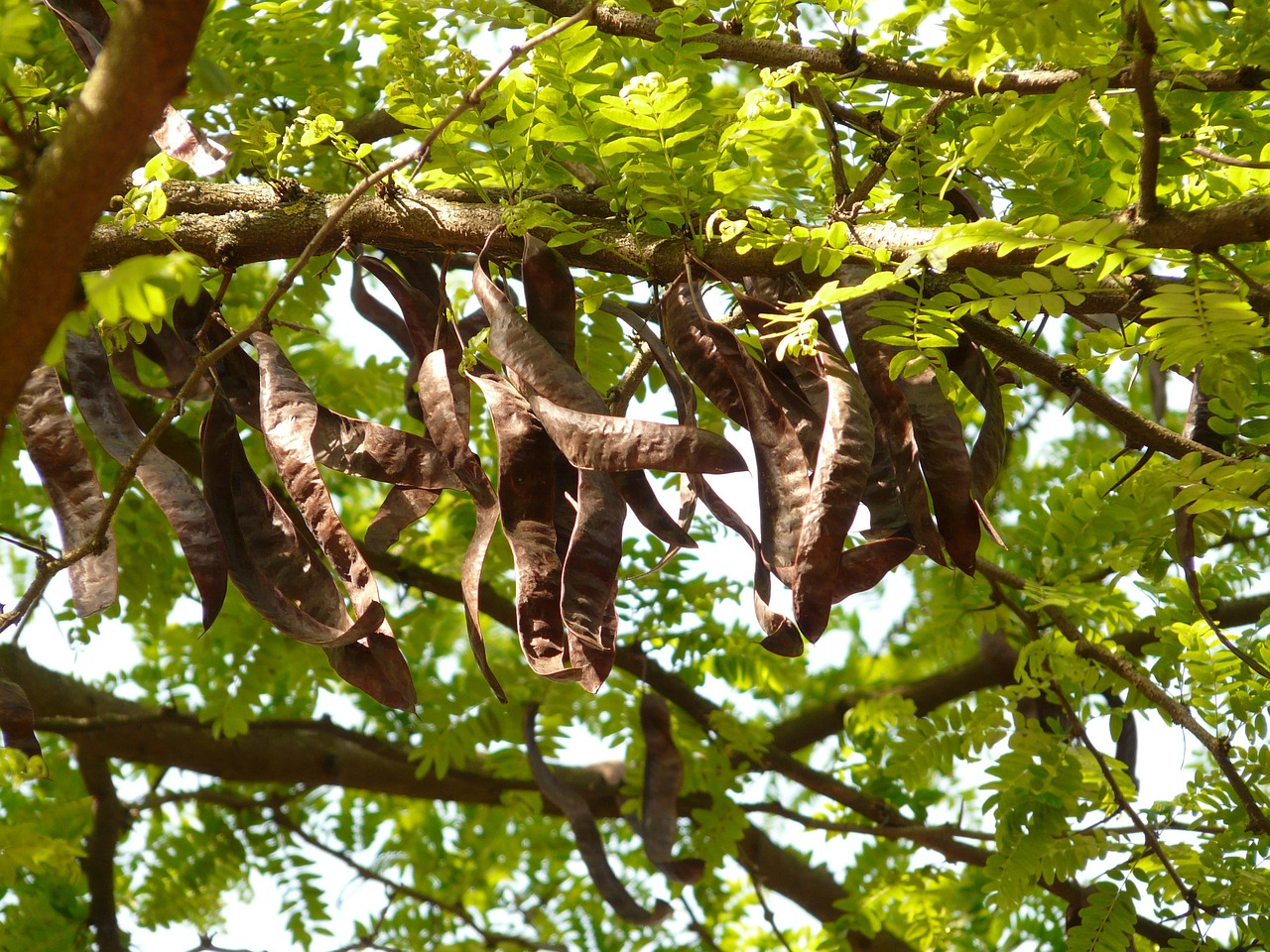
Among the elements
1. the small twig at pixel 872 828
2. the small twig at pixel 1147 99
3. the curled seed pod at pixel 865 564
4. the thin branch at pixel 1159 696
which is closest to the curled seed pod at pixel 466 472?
the curled seed pod at pixel 865 564

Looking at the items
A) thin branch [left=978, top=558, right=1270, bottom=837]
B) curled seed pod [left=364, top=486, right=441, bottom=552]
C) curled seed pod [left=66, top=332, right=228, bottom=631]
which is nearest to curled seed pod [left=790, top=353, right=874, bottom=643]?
curled seed pod [left=364, top=486, right=441, bottom=552]

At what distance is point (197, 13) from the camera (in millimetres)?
842

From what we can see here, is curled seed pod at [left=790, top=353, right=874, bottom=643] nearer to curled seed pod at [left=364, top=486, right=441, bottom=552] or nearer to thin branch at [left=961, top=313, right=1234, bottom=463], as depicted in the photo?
thin branch at [left=961, top=313, right=1234, bottom=463]

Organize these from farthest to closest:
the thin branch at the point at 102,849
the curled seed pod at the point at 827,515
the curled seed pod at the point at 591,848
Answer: the thin branch at the point at 102,849 → the curled seed pod at the point at 591,848 → the curled seed pod at the point at 827,515

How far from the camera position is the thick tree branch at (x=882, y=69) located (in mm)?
1577

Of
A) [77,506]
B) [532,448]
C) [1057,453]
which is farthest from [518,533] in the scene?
[1057,453]

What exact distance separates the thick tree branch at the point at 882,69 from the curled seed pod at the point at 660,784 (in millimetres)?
1706

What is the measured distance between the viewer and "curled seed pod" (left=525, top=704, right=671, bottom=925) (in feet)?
9.79

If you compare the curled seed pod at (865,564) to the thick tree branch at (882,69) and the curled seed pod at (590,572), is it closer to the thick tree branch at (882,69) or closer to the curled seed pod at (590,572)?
the curled seed pod at (590,572)

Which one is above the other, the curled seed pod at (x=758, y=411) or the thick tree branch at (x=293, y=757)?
the thick tree branch at (x=293, y=757)

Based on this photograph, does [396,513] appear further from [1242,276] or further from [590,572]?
[1242,276]

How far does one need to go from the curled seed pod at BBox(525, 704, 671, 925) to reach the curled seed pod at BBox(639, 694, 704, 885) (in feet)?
0.42

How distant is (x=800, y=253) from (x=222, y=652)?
246 centimetres

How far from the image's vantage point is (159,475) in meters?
1.64
